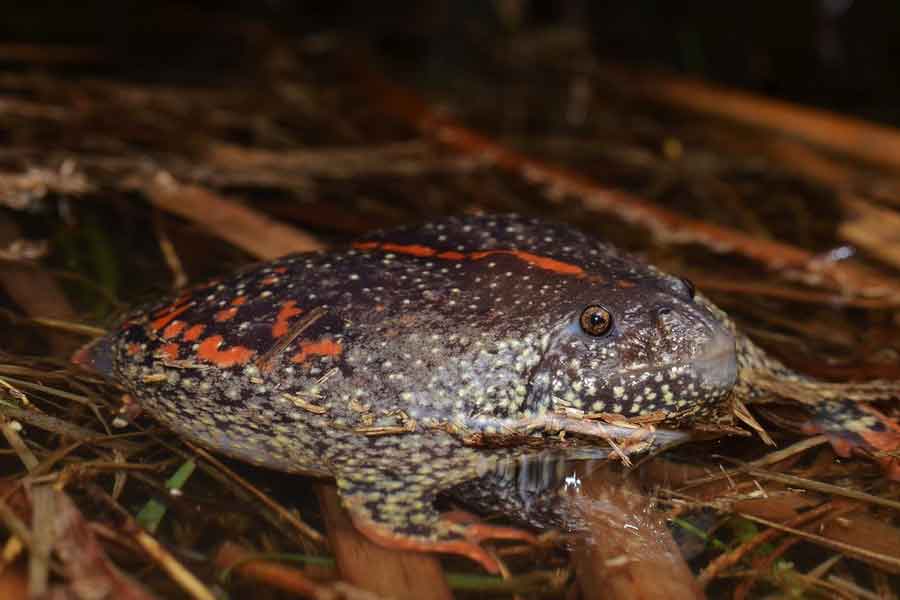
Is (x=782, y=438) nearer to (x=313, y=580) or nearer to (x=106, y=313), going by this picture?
(x=313, y=580)

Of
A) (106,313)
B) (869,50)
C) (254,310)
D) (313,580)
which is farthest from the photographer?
(869,50)

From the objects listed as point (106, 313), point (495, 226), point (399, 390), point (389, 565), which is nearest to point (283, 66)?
point (106, 313)

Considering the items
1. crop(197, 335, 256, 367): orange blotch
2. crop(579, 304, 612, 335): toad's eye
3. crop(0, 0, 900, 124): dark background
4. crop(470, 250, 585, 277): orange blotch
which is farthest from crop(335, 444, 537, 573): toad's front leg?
crop(0, 0, 900, 124): dark background

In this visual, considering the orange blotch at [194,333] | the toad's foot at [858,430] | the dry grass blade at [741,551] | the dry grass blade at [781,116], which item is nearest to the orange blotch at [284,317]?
the orange blotch at [194,333]

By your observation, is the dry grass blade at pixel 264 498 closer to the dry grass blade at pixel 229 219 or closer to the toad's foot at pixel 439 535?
the toad's foot at pixel 439 535

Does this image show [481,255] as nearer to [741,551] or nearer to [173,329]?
[173,329]

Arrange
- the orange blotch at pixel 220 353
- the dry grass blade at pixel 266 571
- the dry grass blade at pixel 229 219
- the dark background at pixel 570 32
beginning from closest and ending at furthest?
the dry grass blade at pixel 266 571, the orange blotch at pixel 220 353, the dry grass blade at pixel 229 219, the dark background at pixel 570 32

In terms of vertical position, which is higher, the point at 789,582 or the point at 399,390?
the point at 399,390
